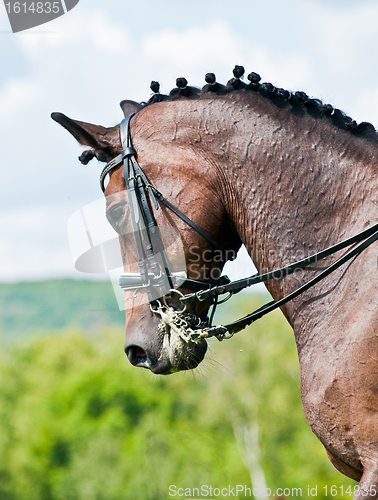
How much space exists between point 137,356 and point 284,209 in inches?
61.4

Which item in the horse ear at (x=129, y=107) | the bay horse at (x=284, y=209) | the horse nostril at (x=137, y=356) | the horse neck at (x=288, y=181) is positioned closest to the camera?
the bay horse at (x=284, y=209)

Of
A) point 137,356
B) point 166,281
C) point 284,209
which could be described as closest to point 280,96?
point 284,209

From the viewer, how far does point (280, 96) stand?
138 inches

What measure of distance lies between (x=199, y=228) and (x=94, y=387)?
4915 centimetres

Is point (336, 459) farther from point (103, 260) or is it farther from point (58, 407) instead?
point (58, 407)

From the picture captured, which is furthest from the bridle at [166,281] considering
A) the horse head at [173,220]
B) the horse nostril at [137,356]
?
the horse nostril at [137,356]

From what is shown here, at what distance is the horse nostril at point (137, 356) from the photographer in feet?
12.1

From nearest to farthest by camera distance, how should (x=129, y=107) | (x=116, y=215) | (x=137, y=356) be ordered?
1. (x=137, y=356)
2. (x=116, y=215)
3. (x=129, y=107)

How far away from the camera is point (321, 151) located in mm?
3328

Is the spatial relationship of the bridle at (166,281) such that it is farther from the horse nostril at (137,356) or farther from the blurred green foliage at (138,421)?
the blurred green foliage at (138,421)

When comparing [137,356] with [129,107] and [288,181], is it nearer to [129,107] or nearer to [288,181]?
[288,181]

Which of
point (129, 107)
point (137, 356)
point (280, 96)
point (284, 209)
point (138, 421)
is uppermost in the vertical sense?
point (129, 107)

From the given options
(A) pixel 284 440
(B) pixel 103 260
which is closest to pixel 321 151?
(B) pixel 103 260

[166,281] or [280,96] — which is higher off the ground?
[280,96]
